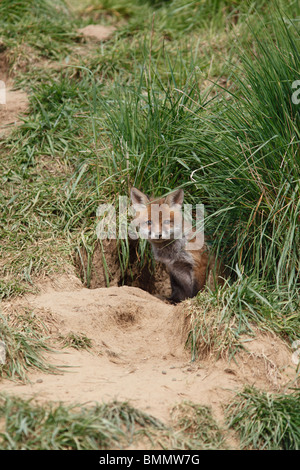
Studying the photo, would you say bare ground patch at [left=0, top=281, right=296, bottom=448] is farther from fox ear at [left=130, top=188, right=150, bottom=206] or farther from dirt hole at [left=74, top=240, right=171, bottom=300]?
fox ear at [left=130, top=188, right=150, bottom=206]

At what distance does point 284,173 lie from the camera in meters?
4.73

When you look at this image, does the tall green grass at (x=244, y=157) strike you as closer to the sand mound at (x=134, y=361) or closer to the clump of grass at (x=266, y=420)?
the sand mound at (x=134, y=361)

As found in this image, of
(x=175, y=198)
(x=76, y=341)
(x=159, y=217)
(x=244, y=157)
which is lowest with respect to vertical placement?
(x=76, y=341)

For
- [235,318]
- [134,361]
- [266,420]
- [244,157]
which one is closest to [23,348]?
[134,361]

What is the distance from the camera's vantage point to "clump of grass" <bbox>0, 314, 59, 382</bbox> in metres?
4.00

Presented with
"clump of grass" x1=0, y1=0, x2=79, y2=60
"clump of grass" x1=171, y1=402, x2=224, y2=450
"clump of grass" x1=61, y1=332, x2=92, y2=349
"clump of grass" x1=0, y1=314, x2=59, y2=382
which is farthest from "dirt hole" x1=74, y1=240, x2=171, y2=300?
"clump of grass" x1=0, y1=0, x2=79, y2=60

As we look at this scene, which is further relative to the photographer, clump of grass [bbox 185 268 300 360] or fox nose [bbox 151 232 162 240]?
fox nose [bbox 151 232 162 240]

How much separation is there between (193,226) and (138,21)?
3.83 metres

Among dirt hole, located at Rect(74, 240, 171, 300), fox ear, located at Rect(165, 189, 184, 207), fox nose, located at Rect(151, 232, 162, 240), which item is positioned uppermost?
fox ear, located at Rect(165, 189, 184, 207)

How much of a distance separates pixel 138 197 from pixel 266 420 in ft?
8.14

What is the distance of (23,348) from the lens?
13.7 feet

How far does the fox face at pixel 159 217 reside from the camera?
5543 mm

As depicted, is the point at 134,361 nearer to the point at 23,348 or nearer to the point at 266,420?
the point at 23,348

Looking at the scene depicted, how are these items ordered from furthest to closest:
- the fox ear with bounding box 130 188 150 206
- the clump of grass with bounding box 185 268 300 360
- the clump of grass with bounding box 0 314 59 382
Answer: the fox ear with bounding box 130 188 150 206
the clump of grass with bounding box 185 268 300 360
the clump of grass with bounding box 0 314 59 382
